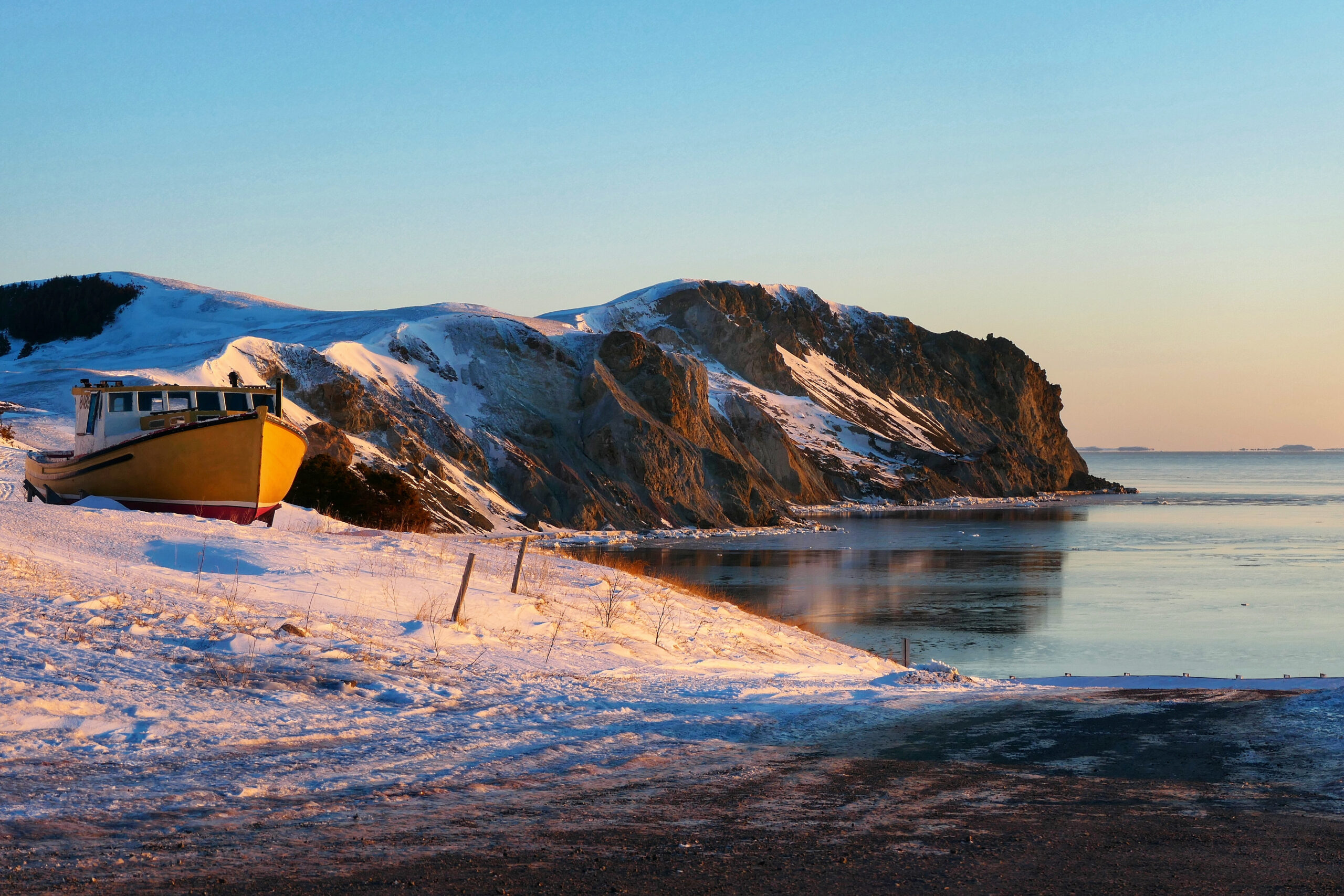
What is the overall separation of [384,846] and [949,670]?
39.4 feet

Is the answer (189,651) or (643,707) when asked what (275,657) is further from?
(643,707)

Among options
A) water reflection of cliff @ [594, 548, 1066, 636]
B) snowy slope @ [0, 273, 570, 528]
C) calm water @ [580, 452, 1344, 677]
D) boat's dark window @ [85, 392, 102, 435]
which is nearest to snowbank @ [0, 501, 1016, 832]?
boat's dark window @ [85, 392, 102, 435]

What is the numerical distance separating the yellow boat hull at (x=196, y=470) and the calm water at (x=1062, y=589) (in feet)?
45.8

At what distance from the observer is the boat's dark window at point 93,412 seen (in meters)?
26.0

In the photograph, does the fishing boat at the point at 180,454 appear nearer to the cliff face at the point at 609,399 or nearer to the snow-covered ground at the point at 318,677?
the snow-covered ground at the point at 318,677

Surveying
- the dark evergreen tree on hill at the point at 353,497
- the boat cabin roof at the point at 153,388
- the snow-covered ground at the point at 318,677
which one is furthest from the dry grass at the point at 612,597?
the dark evergreen tree on hill at the point at 353,497

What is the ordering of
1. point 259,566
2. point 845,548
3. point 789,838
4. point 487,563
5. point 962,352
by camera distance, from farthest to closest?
1. point 962,352
2. point 845,548
3. point 487,563
4. point 259,566
5. point 789,838

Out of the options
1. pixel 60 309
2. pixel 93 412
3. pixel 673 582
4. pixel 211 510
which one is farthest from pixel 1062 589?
pixel 60 309

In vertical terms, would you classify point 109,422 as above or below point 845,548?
above

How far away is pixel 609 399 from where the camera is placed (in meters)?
73.4

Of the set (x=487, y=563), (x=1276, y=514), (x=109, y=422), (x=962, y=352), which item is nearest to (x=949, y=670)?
(x=487, y=563)

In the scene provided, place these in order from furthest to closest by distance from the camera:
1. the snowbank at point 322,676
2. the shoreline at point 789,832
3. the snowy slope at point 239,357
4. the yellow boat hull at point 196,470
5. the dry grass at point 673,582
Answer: the snowy slope at point 239,357 < the dry grass at point 673,582 < the yellow boat hull at point 196,470 < the snowbank at point 322,676 < the shoreline at point 789,832

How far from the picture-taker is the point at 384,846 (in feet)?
20.5

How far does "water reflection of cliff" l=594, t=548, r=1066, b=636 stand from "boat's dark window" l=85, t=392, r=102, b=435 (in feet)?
57.0
